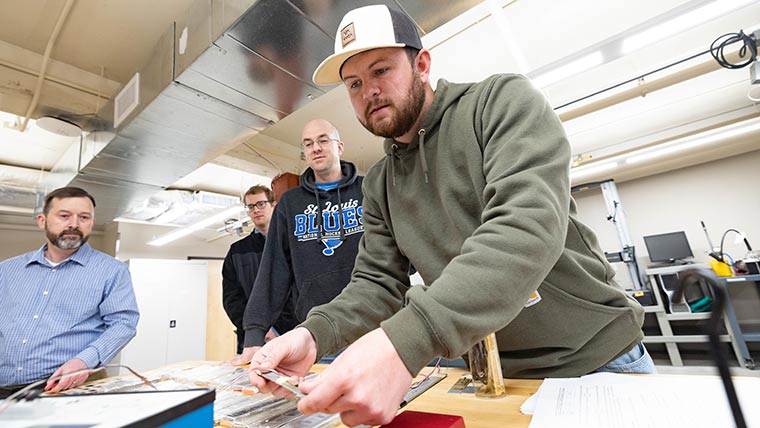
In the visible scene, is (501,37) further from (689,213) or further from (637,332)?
(689,213)

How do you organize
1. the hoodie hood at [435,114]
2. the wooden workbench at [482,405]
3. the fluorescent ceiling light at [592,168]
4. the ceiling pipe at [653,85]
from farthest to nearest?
the fluorescent ceiling light at [592,168]
the ceiling pipe at [653,85]
the hoodie hood at [435,114]
the wooden workbench at [482,405]

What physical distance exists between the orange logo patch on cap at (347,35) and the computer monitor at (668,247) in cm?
606

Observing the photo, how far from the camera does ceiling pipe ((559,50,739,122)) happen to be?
300 cm

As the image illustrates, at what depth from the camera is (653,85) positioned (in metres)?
3.26

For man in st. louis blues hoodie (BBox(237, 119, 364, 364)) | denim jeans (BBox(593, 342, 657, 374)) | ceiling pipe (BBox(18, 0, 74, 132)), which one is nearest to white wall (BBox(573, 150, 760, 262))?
man in st. louis blues hoodie (BBox(237, 119, 364, 364))

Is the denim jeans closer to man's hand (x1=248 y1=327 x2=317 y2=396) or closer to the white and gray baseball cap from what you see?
man's hand (x1=248 y1=327 x2=317 y2=396)

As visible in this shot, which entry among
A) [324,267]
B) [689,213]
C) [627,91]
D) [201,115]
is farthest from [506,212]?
[689,213]

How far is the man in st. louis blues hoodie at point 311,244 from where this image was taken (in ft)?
5.51

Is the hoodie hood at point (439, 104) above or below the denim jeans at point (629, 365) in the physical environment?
above

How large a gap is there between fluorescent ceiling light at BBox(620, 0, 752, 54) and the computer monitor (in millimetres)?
4401

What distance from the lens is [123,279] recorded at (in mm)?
1889

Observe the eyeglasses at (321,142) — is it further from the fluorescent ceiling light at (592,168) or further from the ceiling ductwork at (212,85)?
the fluorescent ceiling light at (592,168)

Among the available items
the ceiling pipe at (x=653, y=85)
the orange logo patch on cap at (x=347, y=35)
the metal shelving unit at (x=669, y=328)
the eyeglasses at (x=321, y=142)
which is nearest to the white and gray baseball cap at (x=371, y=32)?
the orange logo patch on cap at (x=347, y=35)

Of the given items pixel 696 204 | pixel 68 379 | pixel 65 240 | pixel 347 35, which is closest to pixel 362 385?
pixel 347 35
